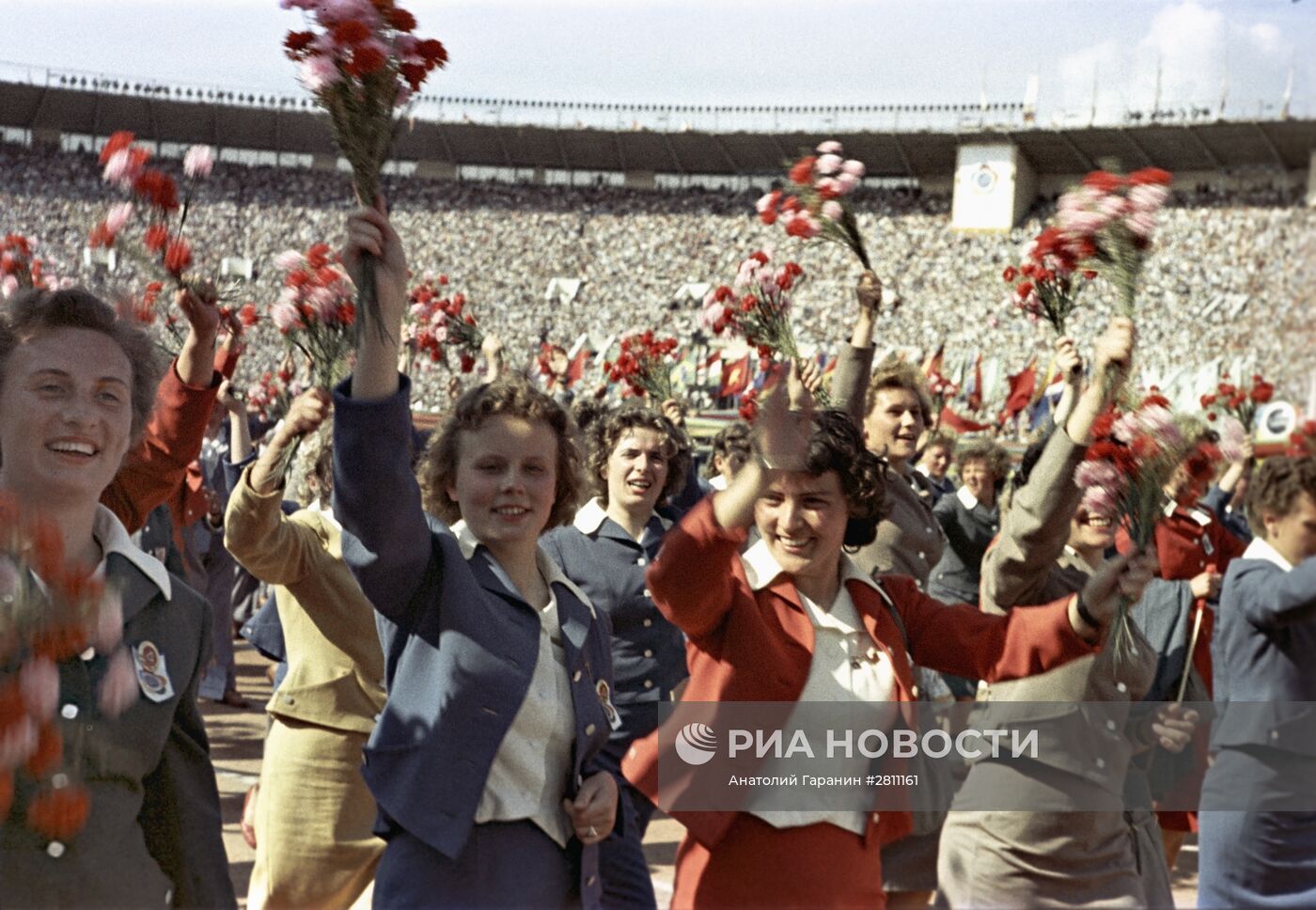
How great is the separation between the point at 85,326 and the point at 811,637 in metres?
1.67

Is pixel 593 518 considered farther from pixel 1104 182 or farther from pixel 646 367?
pixel 646 367

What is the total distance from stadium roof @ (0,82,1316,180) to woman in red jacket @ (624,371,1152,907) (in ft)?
123

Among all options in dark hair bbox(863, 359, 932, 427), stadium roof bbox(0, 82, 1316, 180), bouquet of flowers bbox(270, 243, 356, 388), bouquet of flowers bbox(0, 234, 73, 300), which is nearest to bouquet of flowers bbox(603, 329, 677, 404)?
dark hair bbox(863, 359, 932, 427)

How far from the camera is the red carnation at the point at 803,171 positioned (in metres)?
5.50

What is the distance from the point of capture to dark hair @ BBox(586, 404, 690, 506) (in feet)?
18.8

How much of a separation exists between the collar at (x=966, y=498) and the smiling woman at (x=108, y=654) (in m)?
3.89

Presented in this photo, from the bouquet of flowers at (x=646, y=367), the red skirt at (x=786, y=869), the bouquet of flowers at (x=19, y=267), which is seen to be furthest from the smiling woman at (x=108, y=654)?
the bouquet of flowers at (x=646, y=367)

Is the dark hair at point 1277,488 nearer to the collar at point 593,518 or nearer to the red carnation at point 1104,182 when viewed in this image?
the red carnation at point 1104,182

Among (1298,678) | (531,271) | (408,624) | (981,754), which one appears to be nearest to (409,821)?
(408,624)

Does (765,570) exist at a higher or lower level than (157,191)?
lower

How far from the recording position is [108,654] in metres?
2.56

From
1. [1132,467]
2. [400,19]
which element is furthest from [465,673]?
[1132,467]

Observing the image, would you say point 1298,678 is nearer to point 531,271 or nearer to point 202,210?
point 531,271

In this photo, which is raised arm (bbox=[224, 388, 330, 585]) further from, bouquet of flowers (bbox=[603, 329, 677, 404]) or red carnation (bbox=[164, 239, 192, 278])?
bouquet of flowers (bbox=[603, 329, 677, 404])
